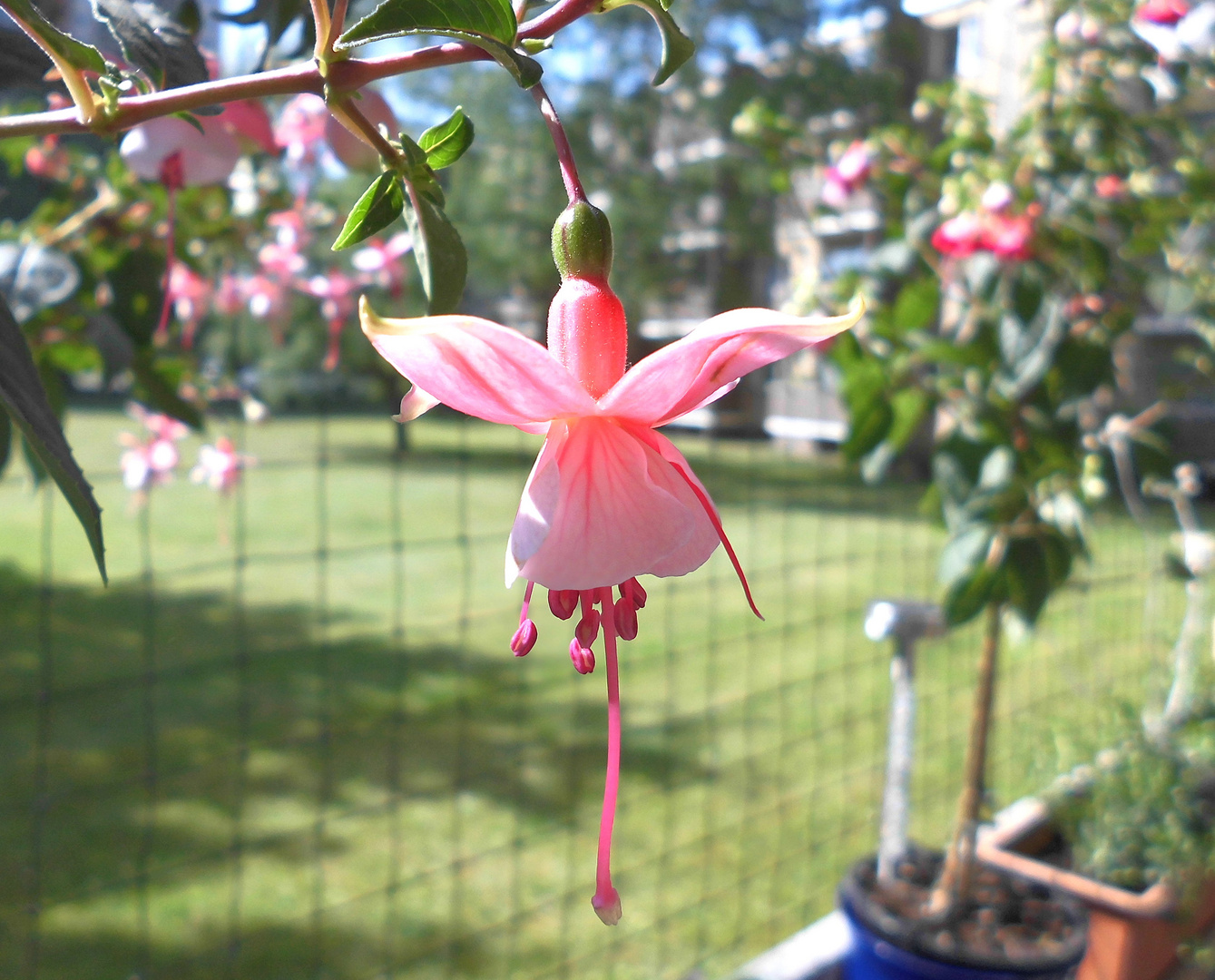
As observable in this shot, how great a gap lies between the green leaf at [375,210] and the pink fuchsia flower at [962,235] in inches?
32.3

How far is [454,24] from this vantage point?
0.23 metres

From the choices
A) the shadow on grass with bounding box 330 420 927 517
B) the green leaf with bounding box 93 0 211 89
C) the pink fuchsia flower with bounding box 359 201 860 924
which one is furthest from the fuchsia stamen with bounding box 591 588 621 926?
the shadow on grass with bounding box 330 420 927 517

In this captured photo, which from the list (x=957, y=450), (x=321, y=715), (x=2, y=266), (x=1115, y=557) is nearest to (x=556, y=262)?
(x=2, y=266)

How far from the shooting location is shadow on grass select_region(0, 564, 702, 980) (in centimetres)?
126

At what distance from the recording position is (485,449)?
22.1ft

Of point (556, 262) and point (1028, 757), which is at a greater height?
point (556, 262)

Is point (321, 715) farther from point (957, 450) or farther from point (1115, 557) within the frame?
point (1115, 557)

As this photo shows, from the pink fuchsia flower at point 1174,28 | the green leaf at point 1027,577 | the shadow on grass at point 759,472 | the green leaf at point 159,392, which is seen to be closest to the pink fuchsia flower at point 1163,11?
the pink fuchsia flower at point 1174,28

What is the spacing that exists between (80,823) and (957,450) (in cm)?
143

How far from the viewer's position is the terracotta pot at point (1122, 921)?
3.71 ft

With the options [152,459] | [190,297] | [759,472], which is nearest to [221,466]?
[152,459]

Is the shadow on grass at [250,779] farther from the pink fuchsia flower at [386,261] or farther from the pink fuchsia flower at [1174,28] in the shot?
the pink fuchsia flower at [1174,28]

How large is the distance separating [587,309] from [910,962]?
3.14 ft

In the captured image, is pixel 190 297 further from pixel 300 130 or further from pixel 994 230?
pixel 994 230
